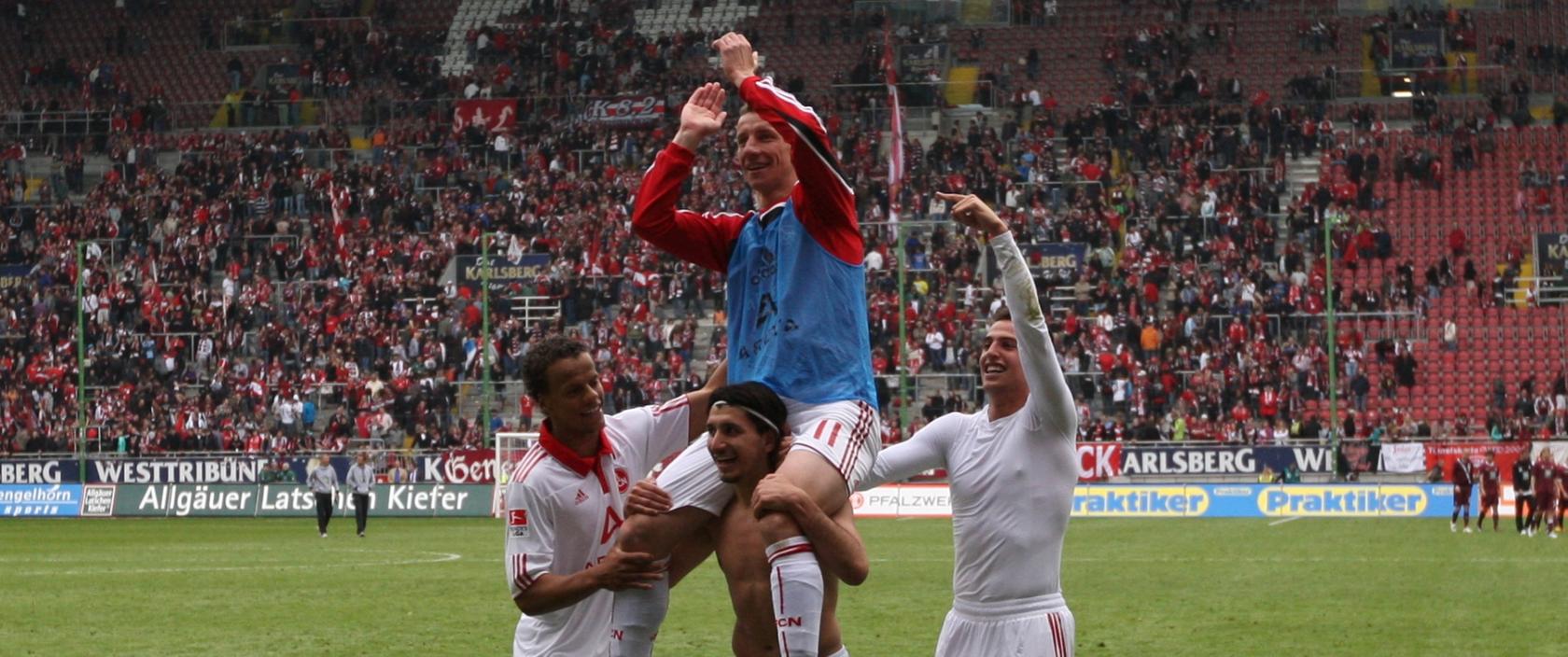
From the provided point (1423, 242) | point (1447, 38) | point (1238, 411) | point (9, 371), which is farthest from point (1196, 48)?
point (9, 371)

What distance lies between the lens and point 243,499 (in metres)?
42.2

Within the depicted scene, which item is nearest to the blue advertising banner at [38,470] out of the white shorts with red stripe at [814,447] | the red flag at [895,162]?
the red flag at [895,162]

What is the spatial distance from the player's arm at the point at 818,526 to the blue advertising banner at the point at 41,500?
3889 centimetres

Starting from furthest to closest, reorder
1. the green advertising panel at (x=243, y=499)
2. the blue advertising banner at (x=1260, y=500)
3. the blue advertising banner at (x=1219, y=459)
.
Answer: the green advertising panel at (x=243, y=499) → the blue advertising banner at (x=1219, y=459) → the blue advertising banner at (x=1260, y=500)

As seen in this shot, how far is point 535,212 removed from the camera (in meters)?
52.8

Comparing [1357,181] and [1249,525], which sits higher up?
[1357,181]

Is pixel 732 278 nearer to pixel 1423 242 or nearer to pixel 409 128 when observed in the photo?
pixel 1423 242

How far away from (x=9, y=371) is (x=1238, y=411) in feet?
99.5

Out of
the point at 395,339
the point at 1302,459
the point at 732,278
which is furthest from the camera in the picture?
the point at 395,339

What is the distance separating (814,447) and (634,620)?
0.92m

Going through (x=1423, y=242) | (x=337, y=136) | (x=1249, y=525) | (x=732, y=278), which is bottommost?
(x=1249, y=525)

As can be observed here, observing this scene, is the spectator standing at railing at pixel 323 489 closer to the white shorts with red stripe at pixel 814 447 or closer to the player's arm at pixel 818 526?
the white shorts with red stripe at pixel 814 447

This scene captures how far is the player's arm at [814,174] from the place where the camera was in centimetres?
745

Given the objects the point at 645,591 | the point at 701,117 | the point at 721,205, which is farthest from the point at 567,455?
the point at 721,205
